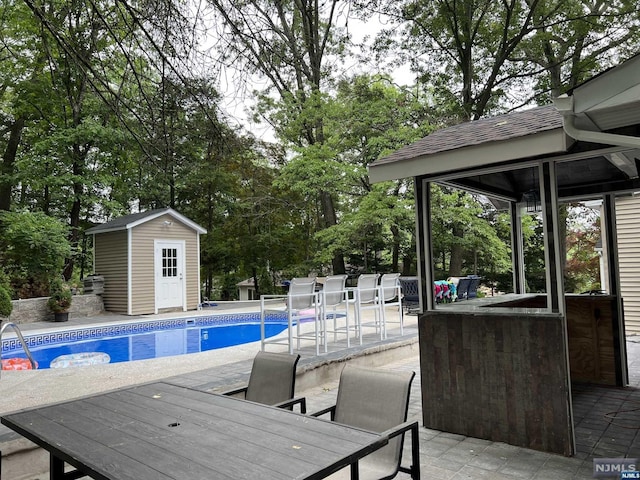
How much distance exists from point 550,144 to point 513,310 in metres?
1.22

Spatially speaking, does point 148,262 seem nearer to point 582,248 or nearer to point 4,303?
point 4,303

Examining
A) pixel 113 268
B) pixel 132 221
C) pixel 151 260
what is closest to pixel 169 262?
pixel 151 260

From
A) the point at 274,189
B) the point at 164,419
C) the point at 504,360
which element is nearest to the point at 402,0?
the point at 274,189

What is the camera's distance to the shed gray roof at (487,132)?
10.2ft

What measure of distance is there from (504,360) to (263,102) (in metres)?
12.9

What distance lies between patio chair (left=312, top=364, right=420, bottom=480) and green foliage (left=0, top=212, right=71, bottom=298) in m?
11.6

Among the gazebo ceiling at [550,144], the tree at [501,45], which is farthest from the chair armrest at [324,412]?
the tree at [501,45]

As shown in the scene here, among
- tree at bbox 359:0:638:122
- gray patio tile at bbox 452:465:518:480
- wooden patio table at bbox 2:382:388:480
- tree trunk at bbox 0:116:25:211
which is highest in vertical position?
tree at bbox 359:0:638:122

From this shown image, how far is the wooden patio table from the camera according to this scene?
147cm

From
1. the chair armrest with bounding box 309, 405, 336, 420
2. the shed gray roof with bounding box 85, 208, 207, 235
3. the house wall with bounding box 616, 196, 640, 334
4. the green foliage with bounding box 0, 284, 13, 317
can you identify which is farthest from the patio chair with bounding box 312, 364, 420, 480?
the shed gray roof with bounding box 85, 208, 207, 235

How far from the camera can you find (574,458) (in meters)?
2.96

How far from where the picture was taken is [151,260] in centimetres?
1284

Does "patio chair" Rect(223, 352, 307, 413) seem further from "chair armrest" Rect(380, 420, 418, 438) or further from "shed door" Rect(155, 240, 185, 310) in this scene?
"shed door" Rect(155, 240, 185, 310)

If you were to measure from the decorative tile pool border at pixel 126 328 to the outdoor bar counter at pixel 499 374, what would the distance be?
8.47 metres
